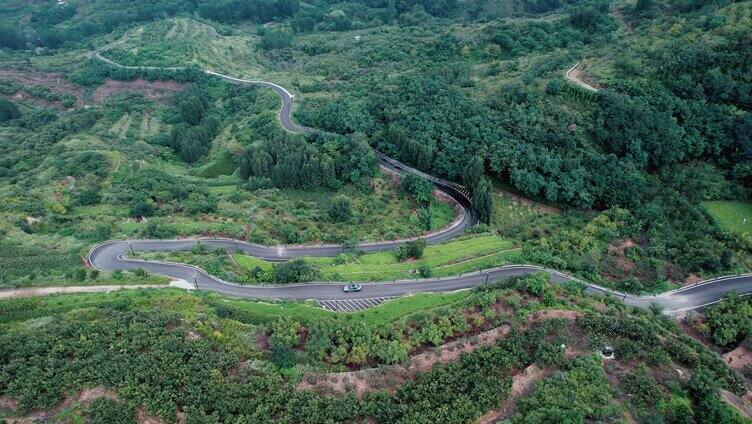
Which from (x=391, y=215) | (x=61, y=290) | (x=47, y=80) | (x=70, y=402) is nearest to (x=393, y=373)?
(x=70, y=402)

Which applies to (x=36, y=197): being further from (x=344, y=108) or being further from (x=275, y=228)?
(x=344, y=108)

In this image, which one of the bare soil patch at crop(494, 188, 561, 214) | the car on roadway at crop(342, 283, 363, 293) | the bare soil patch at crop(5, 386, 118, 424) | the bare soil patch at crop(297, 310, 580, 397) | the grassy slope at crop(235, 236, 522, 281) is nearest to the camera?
the bare soil patch at crop(5, 386, 118, 424)

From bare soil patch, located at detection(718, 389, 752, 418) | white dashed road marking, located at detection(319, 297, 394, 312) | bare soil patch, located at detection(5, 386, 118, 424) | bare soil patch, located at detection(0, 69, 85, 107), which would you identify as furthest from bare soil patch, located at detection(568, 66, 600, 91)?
bare soil patch, located at detection(0, 69, 85, 107)

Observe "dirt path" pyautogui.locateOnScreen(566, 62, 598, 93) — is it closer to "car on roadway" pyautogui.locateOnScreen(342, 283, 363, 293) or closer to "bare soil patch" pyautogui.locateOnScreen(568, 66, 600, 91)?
"bare soil patch" pyautogui.locateOnScreen(568, 66, 600, 91)

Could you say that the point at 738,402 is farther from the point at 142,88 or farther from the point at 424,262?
the point at 142,88

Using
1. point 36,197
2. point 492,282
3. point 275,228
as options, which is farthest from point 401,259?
point 36,197
